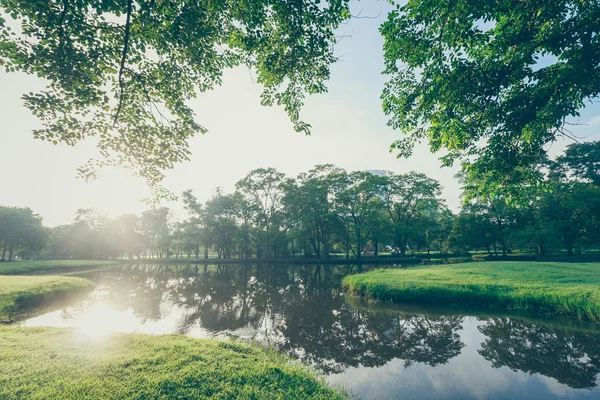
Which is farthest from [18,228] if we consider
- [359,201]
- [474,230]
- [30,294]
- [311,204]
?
[474,230]

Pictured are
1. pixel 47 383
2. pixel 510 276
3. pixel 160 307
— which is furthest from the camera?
pixel 510 276

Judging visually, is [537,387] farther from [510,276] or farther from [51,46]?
[51,46]

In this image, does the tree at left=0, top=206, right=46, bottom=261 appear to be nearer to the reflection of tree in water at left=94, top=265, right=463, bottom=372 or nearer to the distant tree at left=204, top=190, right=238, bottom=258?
the distant tree at left=204, top=190, right=238, bottom=258

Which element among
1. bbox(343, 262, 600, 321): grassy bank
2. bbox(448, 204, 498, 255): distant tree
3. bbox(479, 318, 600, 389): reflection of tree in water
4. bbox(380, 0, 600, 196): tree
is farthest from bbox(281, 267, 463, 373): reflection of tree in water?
bbox(448, 204, 498, 255): distant tree

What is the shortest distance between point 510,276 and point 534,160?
12574mm

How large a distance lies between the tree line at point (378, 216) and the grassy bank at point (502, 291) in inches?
812

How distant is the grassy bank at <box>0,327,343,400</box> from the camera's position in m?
4.68

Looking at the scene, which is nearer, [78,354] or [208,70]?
[78,354]

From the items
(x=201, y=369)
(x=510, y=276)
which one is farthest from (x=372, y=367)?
(x=510, y=276)

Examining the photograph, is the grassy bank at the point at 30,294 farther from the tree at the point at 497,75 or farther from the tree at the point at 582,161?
the tree at the point at 582,161

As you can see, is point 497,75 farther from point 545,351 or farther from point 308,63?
point 545,351

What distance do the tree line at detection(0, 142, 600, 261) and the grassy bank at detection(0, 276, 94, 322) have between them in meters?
32.8

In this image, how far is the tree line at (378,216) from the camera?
35.3 meters

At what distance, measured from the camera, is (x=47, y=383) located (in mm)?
4887
